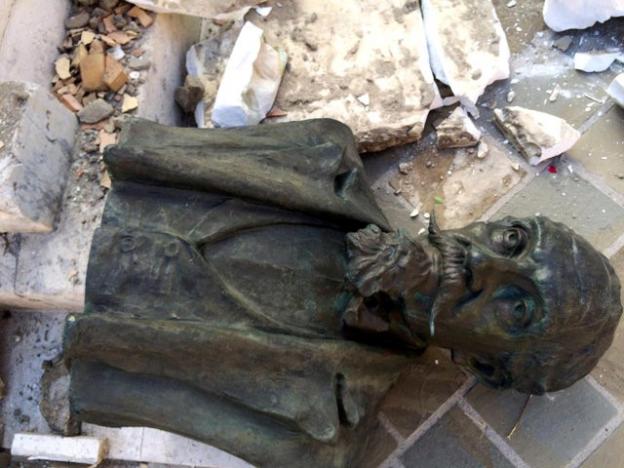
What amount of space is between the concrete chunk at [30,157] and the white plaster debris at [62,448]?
75cm

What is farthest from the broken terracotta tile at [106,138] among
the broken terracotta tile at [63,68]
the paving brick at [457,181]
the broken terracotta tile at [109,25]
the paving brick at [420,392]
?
the paving brick at [420,392]

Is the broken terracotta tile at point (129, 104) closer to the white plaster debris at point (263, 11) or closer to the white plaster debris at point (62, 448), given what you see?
the white plaster debris at point (263, 11)

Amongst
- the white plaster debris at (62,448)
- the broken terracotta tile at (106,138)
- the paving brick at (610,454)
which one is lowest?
the white plaster debris at (62,448)

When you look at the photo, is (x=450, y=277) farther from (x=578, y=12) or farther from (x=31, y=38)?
(x=31, y=38)

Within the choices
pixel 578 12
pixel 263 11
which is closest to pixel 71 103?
pixel 263 11

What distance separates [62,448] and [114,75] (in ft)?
4.32

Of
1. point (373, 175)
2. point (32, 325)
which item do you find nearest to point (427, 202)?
point (373, 175)

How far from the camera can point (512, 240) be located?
5.34 feet

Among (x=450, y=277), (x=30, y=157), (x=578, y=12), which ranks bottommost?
(x=30, y=157)

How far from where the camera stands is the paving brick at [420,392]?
2.20m

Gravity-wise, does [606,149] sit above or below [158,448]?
above

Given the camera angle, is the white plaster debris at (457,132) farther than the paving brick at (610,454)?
Yes

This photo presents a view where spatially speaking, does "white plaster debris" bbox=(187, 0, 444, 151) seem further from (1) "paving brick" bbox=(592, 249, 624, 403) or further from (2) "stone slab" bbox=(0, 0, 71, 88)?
(1) "paving brick" bbox=(592, 249, 624, 403)

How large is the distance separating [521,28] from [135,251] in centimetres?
178
